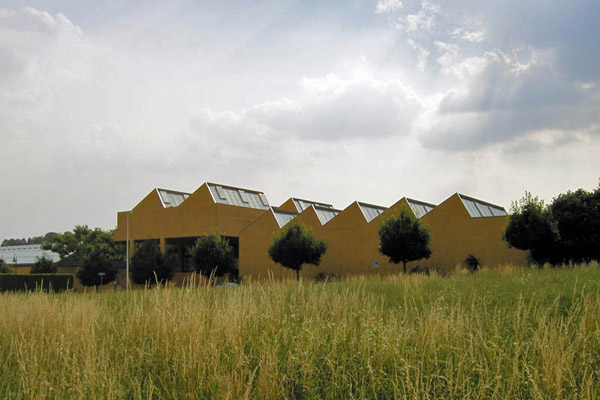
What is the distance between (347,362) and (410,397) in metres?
0.96

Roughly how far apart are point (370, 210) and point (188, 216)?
1501 centimetres

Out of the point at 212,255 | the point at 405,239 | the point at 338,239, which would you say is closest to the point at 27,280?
the point at 212,255

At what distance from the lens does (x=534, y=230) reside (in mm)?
25484

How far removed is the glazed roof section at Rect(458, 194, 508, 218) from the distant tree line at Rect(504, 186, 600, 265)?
636cm

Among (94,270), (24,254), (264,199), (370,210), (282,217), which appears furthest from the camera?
(24,254)

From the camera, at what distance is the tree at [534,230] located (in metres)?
25.5

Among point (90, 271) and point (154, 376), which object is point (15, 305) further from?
point (90, 271)

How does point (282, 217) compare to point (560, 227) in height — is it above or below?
above

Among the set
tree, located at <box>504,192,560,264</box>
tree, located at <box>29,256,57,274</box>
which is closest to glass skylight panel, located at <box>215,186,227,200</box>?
tree, located at <box>29,256,57,274</box>

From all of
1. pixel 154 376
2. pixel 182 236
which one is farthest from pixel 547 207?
pixel 182 236

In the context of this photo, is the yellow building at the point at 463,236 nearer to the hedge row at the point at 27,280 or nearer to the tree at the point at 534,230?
the tree at the point at 534,230

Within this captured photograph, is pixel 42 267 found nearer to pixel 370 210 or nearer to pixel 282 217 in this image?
pixel 282 217

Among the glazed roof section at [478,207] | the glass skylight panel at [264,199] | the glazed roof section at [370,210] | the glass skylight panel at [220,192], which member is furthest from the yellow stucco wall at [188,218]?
the glazed roof section at [478,207]

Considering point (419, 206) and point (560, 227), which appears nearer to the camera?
point (560, 227)
